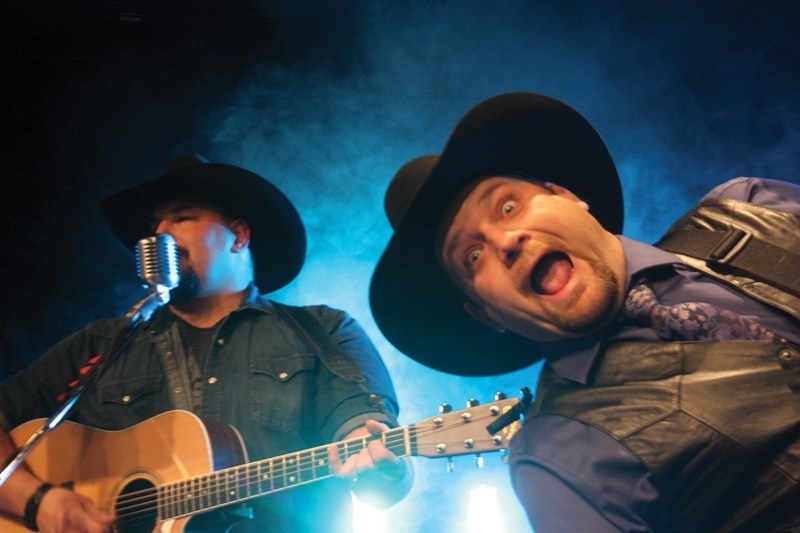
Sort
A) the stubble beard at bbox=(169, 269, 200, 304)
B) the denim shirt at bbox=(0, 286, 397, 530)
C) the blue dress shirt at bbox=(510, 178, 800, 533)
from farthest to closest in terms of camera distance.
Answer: the stubble beard at bbox=(169, 269, 200, 304)
the denim shirt at bbox=(0, 286, 397, 530)
the blue dress shirt at bbox=(510, 178, 800, 533)

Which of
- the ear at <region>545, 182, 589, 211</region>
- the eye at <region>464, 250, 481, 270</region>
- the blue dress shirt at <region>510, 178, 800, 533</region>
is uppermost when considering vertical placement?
the ear at <region>545, 182, 589, 211</region>

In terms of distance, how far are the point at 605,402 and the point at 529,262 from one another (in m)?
0.50

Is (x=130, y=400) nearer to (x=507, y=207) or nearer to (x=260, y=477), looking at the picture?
(x=260, y=477)

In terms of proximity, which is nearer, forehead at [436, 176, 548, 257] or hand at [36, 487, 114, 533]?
forehead at [436, 176, 548, 257]

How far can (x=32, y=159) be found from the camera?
4.30 m

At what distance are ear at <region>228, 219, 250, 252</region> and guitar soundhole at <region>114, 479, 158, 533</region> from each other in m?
1.27

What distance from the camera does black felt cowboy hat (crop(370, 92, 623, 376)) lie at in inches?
88.4

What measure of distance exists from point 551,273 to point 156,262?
1516 mm

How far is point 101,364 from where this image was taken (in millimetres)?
2254

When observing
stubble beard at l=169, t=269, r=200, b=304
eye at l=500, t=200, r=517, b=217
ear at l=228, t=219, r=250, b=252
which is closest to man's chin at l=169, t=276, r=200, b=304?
stubble beard at l=169, t=269, r=200, b=304

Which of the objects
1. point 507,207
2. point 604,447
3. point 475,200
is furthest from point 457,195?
point 604,447

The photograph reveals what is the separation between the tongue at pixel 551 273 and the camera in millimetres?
2068

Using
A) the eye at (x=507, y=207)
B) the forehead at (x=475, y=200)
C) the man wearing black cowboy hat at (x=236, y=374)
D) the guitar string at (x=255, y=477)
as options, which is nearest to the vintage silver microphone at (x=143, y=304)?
the man wearing black cowboy hat at (x=236, y=374)

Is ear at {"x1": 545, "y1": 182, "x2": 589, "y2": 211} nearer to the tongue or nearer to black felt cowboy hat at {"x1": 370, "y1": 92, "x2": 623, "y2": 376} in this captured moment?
black felt cowboy hat at {"x1": 370, "y1": 92, "x2": 623, "y2": 376}
